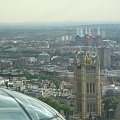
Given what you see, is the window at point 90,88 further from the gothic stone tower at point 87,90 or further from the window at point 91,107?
the window at point 91,107

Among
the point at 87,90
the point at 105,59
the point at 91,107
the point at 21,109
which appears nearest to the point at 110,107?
the point at 91,107

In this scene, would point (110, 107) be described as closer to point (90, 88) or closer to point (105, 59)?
point (90, 88)

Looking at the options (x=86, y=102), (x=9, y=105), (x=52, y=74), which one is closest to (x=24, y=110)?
(x=9, y=105)

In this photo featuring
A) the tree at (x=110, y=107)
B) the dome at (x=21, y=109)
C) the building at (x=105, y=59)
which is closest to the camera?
the dome at (x=21, y=109)

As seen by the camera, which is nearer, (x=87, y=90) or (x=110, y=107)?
(x=87, y=90)

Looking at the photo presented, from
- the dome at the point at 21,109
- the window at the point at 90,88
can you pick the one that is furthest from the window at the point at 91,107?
the dome at the point at 21,109

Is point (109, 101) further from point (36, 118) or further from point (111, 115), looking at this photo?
point (36, 118)

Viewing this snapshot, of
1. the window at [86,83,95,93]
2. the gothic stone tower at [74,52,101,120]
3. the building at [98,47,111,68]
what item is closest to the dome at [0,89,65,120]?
the gothic stone tower at [74,52,101,120]
